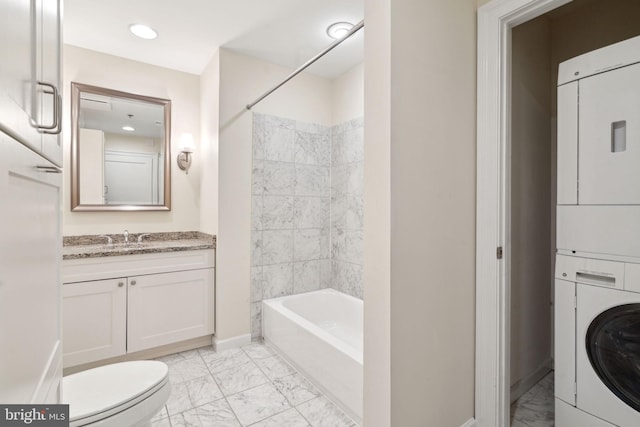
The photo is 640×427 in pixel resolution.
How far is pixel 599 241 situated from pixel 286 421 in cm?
187

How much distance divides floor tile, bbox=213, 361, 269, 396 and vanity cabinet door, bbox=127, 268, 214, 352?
1.56 feet

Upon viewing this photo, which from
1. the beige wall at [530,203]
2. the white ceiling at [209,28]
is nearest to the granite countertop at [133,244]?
the white ceiling at [209,28]

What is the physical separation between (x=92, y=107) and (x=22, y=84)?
96.7 inches

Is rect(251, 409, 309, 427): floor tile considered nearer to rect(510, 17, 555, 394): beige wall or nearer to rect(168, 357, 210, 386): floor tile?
rect(168, 357, 210, 386): floor tile

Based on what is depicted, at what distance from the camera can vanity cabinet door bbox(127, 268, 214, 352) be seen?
7.45 ft

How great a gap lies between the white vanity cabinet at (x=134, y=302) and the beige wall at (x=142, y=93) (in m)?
0.54

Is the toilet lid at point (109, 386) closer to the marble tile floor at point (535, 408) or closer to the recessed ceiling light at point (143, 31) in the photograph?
the marble tile floor at point (535, 408)

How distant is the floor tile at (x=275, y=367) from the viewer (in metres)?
2.20

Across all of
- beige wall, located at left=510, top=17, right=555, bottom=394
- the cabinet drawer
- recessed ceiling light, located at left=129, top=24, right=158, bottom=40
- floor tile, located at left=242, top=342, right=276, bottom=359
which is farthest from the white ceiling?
floor tile, located at left=242, top=342, right=276, bottom=359

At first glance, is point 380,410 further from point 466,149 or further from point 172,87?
point 172,87

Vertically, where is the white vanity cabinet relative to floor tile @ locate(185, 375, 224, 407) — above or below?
above

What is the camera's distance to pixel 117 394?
1.26 m

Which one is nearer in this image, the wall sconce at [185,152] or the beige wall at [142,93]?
the beige wall at [142,93]

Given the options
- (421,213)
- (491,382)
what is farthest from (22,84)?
(491,382)
